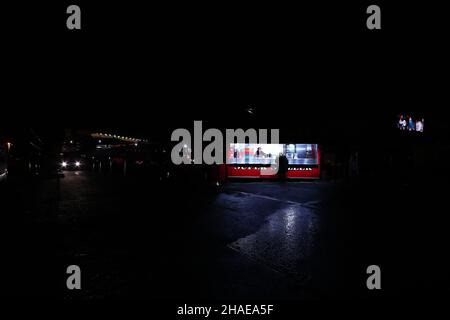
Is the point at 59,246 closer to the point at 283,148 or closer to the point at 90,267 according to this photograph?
the point at 90,267

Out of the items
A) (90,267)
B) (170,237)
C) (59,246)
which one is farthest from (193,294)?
(59,246)

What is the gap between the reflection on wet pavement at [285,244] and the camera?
4.89 m

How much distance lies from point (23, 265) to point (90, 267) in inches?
41.3

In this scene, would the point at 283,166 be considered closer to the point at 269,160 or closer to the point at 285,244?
the point at 269,160

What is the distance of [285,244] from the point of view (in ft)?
19.9

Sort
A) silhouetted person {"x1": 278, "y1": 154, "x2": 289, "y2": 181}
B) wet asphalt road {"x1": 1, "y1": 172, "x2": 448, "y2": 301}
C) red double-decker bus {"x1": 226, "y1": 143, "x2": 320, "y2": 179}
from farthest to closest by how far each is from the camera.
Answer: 1. red double-decker bus {"x1": 226, "y1": 143, "x2": 320, "y2": 179}
2. silhouetted person {"x1": 278, "y1": 154, "x2": 289, "y2": 181}
3. wet asphalt road {"x1": 1, "y1": 172, "x2": 448, "y2": 301}

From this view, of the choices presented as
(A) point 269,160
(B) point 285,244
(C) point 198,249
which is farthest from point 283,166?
(C) point 198,249

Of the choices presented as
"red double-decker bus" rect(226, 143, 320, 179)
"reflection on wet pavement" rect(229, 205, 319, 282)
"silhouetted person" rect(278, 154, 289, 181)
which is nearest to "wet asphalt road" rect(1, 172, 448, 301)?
"reflection on wet pavement" rect(229, 205, 319, 282)

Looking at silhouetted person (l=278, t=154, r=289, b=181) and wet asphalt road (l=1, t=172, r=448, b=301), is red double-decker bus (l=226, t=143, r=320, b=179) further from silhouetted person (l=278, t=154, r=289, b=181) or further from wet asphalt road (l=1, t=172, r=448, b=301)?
wet asphalt road (l=1, t=172, r=448, b=301)

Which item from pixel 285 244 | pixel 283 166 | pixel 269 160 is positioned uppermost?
pixel 269 160

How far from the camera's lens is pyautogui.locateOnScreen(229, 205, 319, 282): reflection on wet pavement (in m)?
4.89

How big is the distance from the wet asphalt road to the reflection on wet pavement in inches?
0.8

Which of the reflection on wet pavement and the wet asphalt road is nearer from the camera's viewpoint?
the wet asphalt road

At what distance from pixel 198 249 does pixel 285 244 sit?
5.77 feet
